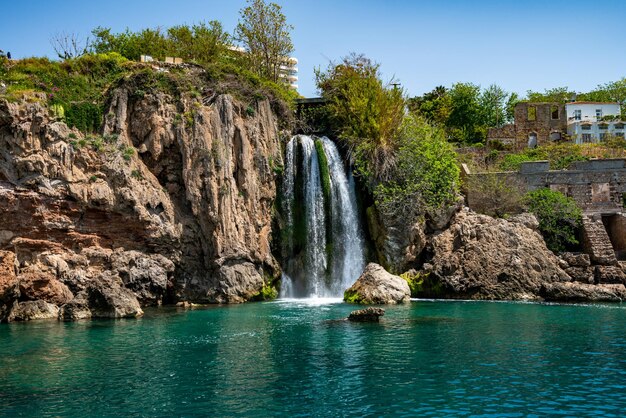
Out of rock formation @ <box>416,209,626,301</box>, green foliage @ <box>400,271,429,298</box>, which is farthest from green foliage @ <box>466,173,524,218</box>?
green foliage @ <box>400,271,429,298</box>

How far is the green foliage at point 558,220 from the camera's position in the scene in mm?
39656

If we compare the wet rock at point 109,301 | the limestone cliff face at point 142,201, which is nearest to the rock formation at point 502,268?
the limestone cliff face at point 142,201

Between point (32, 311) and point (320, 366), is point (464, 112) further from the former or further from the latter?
point (320, 366)

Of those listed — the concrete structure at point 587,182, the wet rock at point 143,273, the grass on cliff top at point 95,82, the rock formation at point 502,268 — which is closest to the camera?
the wet rock at point 143,273

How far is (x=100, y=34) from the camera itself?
58594mm

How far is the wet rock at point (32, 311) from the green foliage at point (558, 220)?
28.4m

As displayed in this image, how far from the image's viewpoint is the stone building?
58.5m

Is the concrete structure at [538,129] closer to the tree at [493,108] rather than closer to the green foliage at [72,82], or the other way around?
the tree at [493,108]

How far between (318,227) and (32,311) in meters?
16.4

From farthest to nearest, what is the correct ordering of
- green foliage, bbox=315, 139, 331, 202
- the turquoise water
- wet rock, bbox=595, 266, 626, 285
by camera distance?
1. green foliage, bbox=315, 139, 331, 202
2. wet rock, bbox=595, 266, 626, 285
3. the turquoise water

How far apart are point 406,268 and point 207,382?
22438 mm

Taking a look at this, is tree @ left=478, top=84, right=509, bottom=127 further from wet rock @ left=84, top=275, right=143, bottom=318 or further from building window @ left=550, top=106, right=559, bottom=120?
wet rock @ left=84, top=275, right=143, bottom=318

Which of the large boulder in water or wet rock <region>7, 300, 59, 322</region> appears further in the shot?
the large boulder in water

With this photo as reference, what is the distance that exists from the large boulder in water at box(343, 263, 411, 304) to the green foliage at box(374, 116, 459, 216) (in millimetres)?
5546
